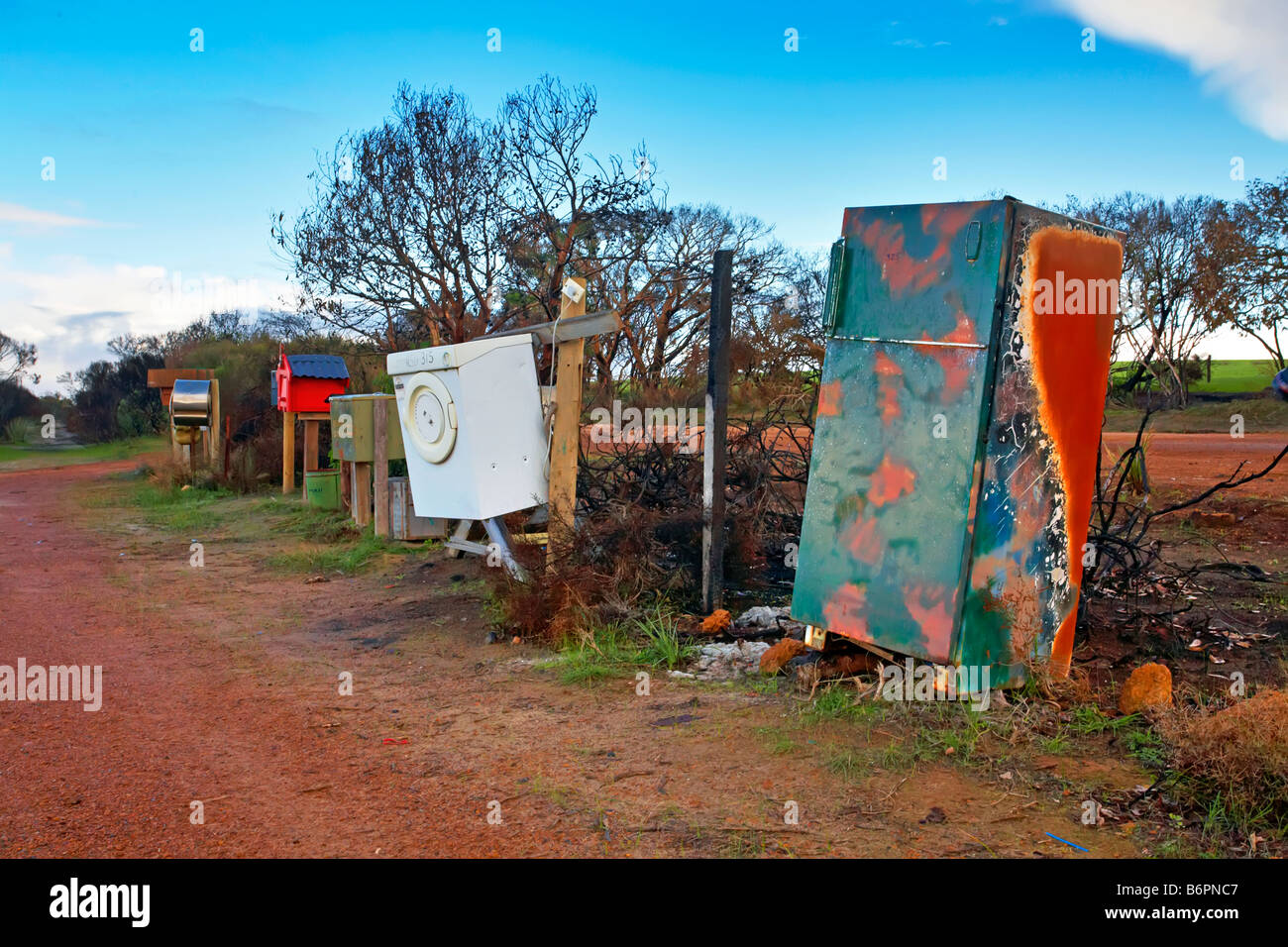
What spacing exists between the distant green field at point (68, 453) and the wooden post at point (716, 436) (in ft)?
66.1

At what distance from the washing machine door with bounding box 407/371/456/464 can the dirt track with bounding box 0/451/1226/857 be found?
4.75 ft

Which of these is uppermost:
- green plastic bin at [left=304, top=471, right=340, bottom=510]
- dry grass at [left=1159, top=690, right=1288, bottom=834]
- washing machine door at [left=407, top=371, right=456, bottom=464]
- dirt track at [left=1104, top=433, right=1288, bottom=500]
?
washing machine door at [left=407, top=371, right=456, bottom=464]

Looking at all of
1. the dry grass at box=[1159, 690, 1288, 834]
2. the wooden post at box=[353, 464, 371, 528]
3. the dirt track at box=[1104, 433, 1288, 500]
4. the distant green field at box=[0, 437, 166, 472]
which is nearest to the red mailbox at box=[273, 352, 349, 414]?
the wooden post at box=[353, 464, 371, 528]

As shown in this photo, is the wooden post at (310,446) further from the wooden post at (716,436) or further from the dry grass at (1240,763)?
the dry grass at (1240,763)

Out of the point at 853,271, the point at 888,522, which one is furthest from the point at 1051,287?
the point at 888,522

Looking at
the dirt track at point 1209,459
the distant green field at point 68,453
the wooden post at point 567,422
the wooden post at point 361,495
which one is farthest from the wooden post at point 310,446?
the dirt track at point 1209,459

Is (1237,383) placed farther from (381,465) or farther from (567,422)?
(567,422)

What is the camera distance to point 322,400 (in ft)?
47.5

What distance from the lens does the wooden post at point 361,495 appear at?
34.0 ft

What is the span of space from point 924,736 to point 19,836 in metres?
3.27

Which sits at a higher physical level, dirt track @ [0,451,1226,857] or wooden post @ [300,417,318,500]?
wooden post @ [300,417,318,500]

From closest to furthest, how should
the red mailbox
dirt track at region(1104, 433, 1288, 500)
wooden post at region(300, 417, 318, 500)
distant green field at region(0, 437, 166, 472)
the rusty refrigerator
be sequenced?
1. the rusty refrigerator
2. dirt track at region(1104, 433, 1288, 500)
3. wooden post at region(300, 417, 318, 500)
4. the red mailbox
5. distant green field at region(0, 437, 166, 472)

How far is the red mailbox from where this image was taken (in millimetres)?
14250

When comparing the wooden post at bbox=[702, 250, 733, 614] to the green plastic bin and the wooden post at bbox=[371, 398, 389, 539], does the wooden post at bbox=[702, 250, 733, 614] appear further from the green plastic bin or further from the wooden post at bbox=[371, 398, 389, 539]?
the green plastic bin
